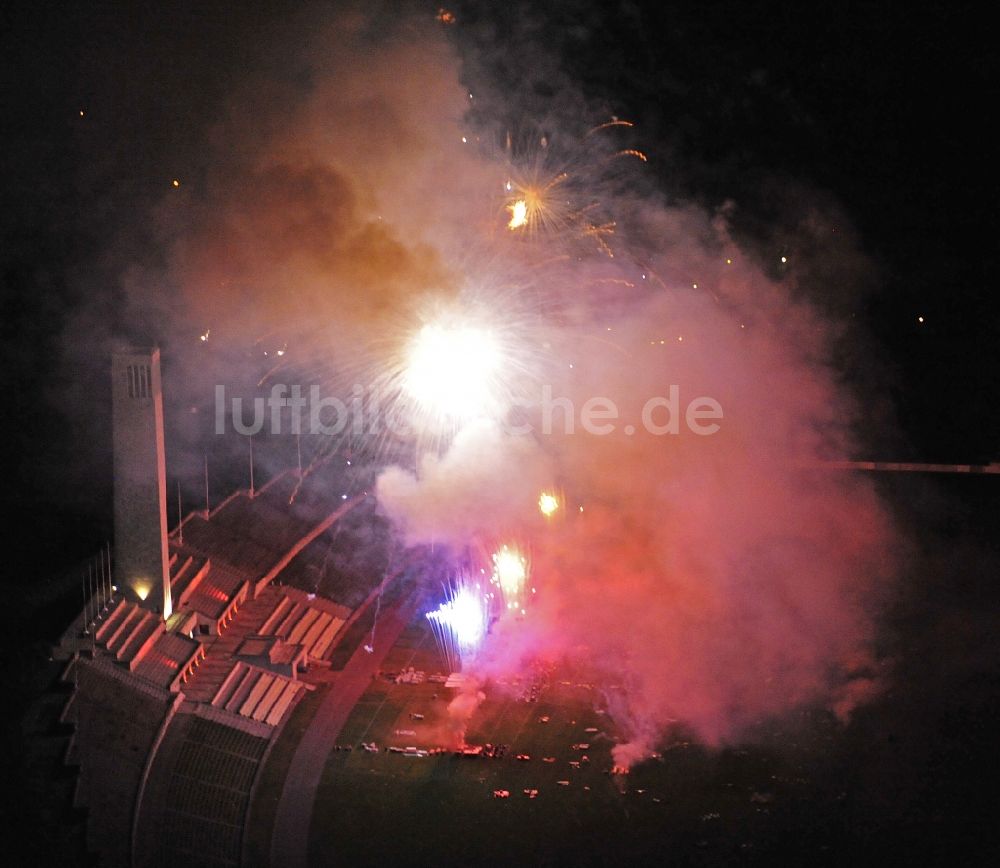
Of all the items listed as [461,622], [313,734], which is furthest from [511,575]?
[313,734]

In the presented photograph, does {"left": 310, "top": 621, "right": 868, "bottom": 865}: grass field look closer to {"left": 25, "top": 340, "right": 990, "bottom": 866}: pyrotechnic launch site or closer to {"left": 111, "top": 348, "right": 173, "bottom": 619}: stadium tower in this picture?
{"left": 25, "top": 340, "right": 990, "bottom": 866}: pyrotechnic launch site

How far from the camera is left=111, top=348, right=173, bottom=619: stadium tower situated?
9.05m

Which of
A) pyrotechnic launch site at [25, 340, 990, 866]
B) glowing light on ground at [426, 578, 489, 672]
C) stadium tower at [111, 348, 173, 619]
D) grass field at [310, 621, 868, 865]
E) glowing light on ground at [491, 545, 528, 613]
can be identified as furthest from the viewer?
glowing light on ground at [491, 545, 528, 613]

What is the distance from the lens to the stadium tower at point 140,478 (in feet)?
29.7

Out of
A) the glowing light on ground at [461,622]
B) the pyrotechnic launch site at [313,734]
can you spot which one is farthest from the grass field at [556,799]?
the glowing light on ground at [461,622]

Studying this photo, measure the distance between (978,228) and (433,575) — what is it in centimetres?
961

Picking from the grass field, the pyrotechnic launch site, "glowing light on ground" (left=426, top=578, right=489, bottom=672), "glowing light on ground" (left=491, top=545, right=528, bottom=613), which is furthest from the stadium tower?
"glowing light on ground" (left=491, top=545, right=528, bottom=613)

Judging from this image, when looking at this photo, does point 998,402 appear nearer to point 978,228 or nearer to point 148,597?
point 978,228

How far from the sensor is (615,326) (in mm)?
12766

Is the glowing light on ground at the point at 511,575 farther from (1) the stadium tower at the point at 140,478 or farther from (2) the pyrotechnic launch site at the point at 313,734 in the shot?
(1) the stadium tower at the point at 140,478

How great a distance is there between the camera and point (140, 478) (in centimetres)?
930

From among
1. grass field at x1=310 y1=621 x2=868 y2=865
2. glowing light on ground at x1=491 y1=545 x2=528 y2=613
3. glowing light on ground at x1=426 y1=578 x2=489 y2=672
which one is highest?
glowing light on ground at x1=491 y1=545 x2=528 y2=613

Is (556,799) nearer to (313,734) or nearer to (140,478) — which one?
(313,734)

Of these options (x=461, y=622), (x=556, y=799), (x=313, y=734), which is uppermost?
(x=461, y=622)
